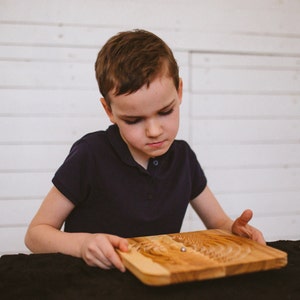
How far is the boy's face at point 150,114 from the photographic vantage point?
875mm

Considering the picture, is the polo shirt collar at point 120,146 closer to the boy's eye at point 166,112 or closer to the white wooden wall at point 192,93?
the boy's eye at point 166,112

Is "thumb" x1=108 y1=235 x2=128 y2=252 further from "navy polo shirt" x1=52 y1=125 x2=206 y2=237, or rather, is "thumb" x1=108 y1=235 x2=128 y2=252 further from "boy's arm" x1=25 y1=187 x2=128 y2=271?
"navy polo shirt" x1=52 y1=125 x2=206 y2=237

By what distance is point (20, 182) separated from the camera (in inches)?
78.8

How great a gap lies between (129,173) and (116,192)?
0.19ft

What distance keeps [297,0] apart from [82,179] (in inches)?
67.2

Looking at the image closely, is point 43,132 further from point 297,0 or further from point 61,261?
point 297,0

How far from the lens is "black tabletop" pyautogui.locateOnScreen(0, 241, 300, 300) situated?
1.97ft

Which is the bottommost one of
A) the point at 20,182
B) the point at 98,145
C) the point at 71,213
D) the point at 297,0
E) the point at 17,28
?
the point at 20,182

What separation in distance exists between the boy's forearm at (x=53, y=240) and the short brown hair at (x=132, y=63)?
0.32m

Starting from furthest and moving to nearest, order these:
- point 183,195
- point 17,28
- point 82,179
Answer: point 17,28 → point 183,195 → point 82,179

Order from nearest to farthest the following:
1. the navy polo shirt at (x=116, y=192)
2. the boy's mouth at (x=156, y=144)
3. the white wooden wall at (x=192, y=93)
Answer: the boy's mouth at (x=156, y=144), the navy polo shirt at (x=116, y=192), the white wooden wall at (x=192, y=93)

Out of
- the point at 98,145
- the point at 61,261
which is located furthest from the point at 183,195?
the point at 61,261

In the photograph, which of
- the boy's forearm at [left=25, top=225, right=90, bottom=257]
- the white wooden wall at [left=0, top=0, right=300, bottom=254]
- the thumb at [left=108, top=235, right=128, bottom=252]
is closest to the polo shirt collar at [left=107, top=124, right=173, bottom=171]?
the boy's forearm at [left=25, top=225, right=90, bottom=257]

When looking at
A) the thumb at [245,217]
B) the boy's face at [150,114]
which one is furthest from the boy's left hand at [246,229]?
the boy's face at [150,114]
